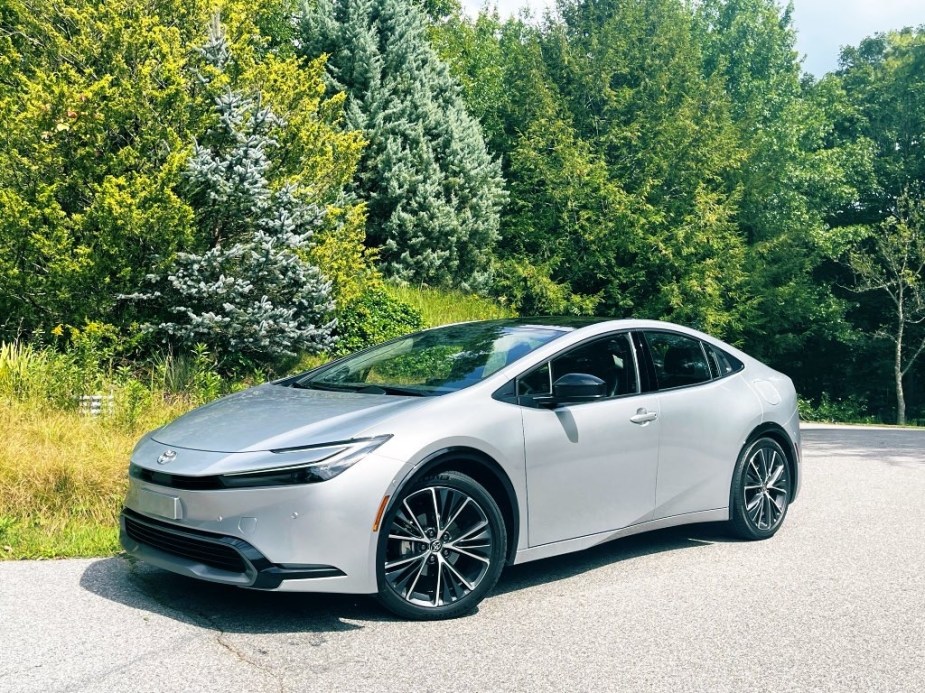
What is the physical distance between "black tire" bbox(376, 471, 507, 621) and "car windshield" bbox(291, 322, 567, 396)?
25.4 inches

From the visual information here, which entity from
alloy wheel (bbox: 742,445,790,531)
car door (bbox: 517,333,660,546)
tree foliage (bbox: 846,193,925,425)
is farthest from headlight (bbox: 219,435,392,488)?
tree foliage (bbox: 846,193,925,425)

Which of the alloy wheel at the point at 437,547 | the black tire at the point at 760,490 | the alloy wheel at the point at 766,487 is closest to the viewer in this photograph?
the alloy wheel at the point at 437,547

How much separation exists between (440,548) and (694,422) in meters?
2.24

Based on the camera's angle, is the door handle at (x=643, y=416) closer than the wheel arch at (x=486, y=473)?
No

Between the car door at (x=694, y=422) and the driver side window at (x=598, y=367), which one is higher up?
the driver side window at (x=598, y=367)

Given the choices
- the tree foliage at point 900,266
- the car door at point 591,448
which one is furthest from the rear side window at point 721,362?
the tree foliage at point 900,266

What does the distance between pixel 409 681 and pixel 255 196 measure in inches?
352

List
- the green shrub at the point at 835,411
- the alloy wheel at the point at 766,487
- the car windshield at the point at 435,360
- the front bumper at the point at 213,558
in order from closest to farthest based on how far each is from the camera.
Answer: the front bumper at the point at 213,558 → the car windshield at the point at 435,360 → the alloy wheel at the point at 766,487 → the green shrub at the point at 835,411

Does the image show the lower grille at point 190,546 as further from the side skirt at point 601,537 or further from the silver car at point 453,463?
the side skirt at point 601,537

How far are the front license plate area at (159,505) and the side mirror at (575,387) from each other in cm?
210

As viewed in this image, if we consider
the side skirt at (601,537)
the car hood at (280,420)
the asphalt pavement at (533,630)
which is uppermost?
the car hood at (280,420)

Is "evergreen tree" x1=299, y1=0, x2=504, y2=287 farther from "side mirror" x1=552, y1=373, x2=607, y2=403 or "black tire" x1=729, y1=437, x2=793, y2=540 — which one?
"side mirror" x1=552, y1=373, x2=607, y2=403

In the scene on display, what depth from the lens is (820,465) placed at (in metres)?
11.0

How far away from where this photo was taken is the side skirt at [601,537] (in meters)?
5.41
